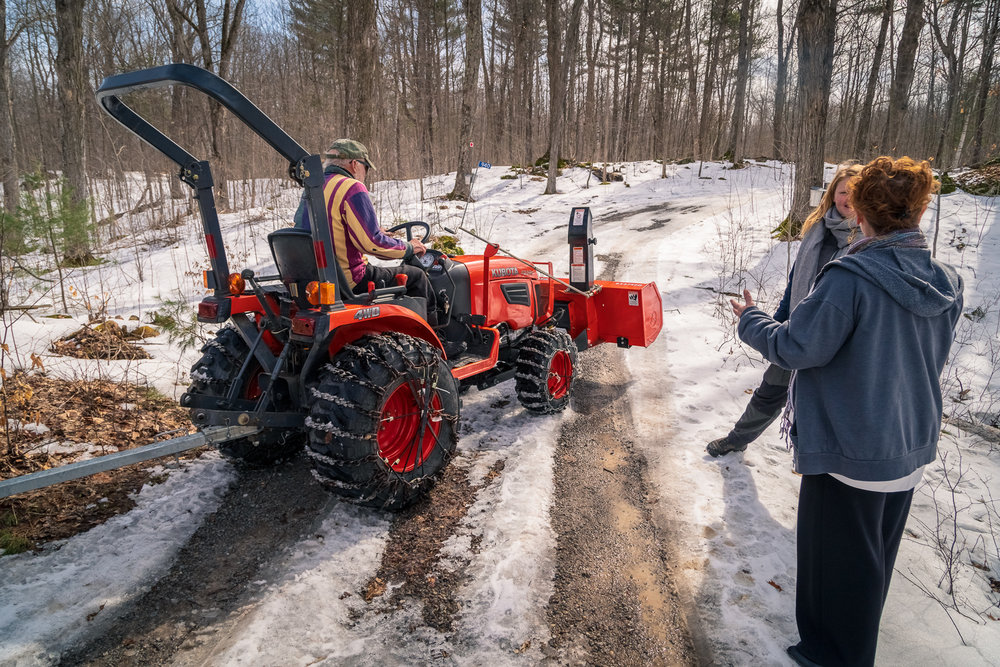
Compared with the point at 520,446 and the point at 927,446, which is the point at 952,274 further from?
the point at 520,446

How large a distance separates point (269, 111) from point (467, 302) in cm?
2074

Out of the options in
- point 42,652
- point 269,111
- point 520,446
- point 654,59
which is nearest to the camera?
point 42,652

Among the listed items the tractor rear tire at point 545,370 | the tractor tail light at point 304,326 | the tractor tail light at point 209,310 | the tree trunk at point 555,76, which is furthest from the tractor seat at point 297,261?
the tree trunk at point 555,76

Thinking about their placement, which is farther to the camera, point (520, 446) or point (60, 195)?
→ point (60, 195)

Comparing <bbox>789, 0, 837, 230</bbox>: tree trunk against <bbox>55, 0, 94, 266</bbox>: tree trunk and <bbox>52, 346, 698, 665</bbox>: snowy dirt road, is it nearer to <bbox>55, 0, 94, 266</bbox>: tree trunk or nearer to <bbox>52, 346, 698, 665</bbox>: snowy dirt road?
<bbox>52, 346, 698, 665</bbox>: snowy dirt road

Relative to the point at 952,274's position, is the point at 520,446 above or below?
below

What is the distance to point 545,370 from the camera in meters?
4.11

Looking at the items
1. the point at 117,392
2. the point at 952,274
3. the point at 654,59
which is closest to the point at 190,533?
the point at 117,392

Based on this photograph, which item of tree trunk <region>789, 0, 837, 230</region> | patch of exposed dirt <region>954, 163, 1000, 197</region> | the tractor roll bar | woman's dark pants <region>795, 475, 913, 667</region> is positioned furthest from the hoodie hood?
patch of exposed dirt <region>954, 163, 1000, 197</region>

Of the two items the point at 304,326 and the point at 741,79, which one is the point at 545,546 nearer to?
the point at 304,326

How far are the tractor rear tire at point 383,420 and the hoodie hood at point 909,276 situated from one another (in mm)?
1986

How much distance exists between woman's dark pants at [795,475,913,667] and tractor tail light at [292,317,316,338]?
7.17 feet

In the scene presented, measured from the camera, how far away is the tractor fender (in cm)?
260

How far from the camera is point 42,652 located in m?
1.94
